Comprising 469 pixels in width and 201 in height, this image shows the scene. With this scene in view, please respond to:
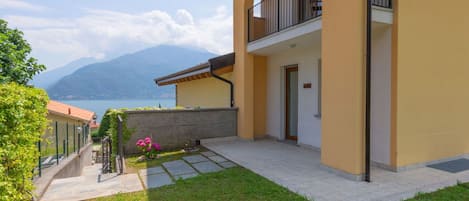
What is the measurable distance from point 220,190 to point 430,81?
189 inches

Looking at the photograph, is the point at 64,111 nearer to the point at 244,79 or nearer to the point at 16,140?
the point at 244,79

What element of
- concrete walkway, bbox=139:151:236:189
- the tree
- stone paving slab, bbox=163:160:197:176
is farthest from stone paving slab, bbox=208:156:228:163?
the tree

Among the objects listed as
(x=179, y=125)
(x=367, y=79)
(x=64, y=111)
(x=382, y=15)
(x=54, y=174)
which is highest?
(x=382, y=15)

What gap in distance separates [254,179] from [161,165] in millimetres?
2442

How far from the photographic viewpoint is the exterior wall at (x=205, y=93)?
10469 millimetres

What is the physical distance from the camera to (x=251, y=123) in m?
→ 8.49

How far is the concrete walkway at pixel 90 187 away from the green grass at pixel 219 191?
30 centimetres

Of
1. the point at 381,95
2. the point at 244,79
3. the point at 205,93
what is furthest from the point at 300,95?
the point at 205,93

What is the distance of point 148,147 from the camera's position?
6.65 metres

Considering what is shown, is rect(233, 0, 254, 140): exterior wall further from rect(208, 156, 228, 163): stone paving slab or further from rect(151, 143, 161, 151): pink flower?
rect(151, 143, 161, 151): pink flower

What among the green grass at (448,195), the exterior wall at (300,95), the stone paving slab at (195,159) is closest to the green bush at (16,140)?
the stone paving slab at (195,159)

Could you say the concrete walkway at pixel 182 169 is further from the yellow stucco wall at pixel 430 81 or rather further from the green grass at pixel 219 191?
the yellow stucco wall at pixel 430 81

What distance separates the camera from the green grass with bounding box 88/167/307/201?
384 cm

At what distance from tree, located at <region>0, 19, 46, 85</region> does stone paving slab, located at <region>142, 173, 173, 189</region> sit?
402 cm
